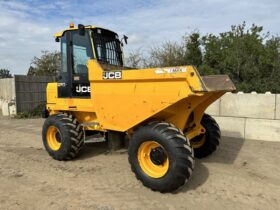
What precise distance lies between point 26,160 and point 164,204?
11.7ft

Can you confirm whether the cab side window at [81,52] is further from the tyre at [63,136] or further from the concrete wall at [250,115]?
the concrete wall at [250,115]

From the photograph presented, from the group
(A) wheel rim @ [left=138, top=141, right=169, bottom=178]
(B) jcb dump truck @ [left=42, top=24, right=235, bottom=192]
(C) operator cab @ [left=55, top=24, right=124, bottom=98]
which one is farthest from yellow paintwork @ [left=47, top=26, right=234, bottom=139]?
(A) wheel rim @ [left=138, top=141, right=169, bottom=178]

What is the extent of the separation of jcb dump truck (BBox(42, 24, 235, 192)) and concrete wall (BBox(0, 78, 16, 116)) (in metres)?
9.34

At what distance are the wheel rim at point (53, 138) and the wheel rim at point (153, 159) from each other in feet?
8.07

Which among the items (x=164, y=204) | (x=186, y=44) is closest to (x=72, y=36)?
(x=164, y=204)

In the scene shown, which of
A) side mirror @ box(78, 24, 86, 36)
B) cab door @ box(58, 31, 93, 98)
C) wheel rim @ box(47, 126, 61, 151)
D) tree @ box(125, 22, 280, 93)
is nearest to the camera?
side mirror @ box(78, 24, 86, 36)

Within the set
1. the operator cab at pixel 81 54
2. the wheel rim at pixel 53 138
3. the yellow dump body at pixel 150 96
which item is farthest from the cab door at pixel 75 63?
the wheel rim at pixel 53 138

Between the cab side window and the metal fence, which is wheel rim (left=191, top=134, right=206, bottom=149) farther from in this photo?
the metal fence

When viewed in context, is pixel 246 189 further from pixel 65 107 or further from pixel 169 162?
pixel 65 107

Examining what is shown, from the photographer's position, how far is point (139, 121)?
17.4ft

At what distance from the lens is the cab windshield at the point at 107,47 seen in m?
6.44

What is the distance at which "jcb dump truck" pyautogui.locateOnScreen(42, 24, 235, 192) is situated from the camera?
467 cm

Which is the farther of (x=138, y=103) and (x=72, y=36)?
(x=72, y=36)

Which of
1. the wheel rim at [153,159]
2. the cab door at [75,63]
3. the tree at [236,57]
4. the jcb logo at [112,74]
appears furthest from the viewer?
the tree at [236,57]
